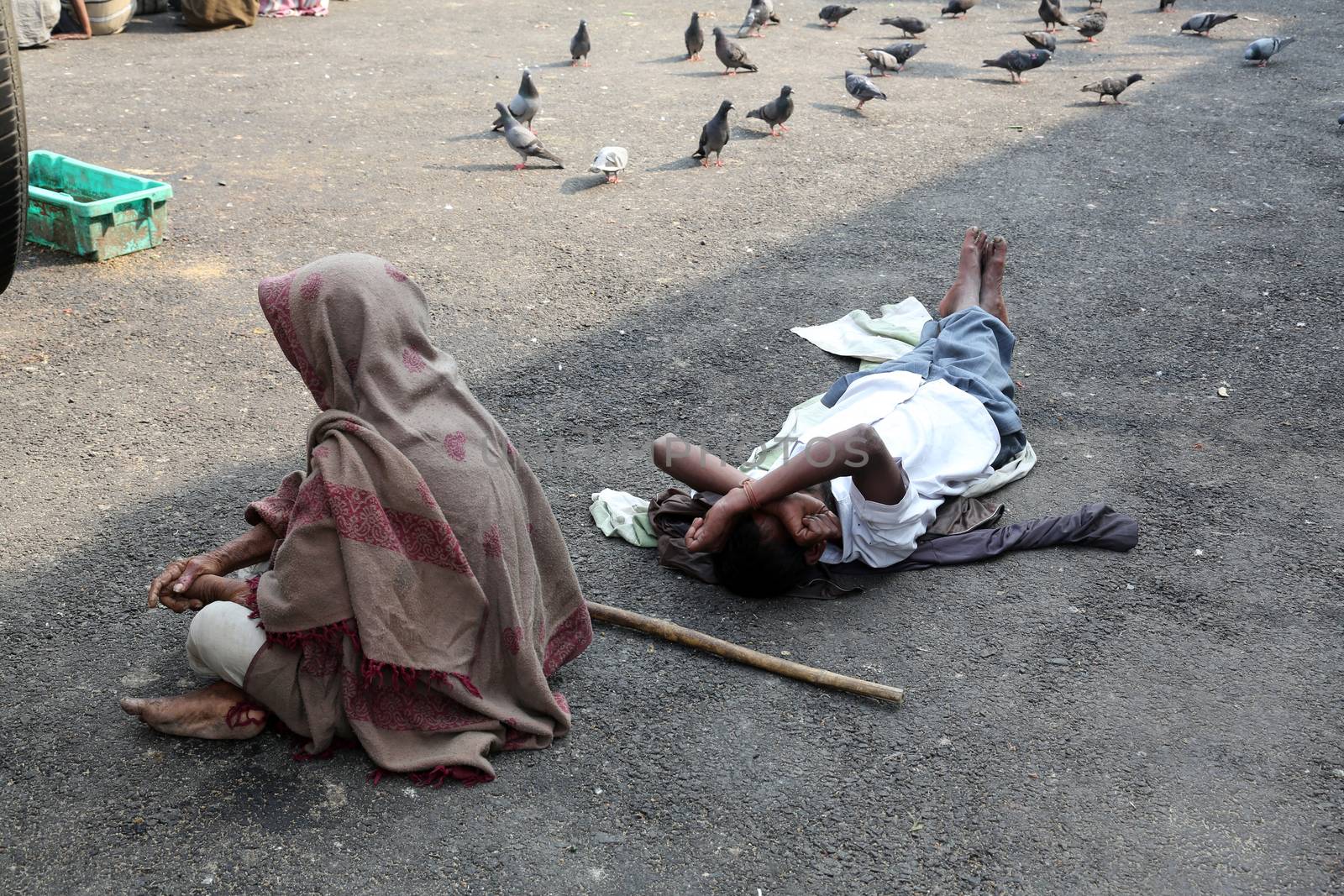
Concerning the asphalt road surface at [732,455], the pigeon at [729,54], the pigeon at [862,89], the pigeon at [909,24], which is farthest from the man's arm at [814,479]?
the pigeon at [909,24]

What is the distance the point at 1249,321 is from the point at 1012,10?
8940 millimetres

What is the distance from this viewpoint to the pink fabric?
12.0 meters

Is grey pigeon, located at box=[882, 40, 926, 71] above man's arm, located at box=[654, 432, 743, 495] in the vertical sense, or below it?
above

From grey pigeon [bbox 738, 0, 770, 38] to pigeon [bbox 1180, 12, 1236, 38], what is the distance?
14.5 feet

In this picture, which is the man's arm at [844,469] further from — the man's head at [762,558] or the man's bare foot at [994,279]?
the man's bare foot at [994,279]

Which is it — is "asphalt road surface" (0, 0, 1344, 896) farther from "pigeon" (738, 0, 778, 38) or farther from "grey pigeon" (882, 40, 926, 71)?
"pigeon" (738, 0, 778, 38)

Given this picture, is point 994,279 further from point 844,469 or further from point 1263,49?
point 1263,49

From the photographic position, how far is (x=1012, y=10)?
44.0ft

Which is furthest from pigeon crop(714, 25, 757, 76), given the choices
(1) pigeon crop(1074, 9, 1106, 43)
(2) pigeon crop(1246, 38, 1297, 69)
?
(2) pigeon crop(1246, 38, 1297, 69)

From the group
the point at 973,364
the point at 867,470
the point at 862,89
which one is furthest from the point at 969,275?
the point at 862,89

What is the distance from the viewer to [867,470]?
12.2 ft

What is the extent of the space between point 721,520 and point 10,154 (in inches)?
96.2

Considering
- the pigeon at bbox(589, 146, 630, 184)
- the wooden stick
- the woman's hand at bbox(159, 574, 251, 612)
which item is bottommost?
the wooden stick

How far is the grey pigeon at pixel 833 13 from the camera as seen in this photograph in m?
12.2
